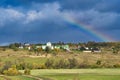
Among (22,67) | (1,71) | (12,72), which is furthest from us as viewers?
(22,67)

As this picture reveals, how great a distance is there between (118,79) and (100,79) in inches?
169

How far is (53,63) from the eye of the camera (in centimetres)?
17000

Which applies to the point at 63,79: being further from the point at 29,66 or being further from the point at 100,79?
the point at 29,66

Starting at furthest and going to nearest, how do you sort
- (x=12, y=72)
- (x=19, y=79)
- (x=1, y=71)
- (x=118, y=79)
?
(x=1, y=71), (x=12, y=72), (x=118, y=79), (x=19, y=79)

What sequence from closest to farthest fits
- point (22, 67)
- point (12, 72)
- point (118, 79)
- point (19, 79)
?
point (19, 79)
point (118, 79)
point (12, 72)
point (22, 67)

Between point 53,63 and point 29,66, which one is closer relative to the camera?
point 29,66

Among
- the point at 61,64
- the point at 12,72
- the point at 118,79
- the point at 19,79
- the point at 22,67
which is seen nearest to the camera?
the point at 19,79

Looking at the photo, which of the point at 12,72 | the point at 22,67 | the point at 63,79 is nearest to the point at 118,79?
the point at 63,79

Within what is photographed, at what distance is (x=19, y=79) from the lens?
86.3 metres

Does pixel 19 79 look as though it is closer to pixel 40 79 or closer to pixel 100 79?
pixel 40 79

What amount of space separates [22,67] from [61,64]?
19.5 meters

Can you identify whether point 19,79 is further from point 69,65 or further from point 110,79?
point 69,65

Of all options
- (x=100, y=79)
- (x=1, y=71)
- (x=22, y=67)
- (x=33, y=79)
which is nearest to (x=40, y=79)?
(x=33, y=79)

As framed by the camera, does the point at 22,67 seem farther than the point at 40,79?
Yes
